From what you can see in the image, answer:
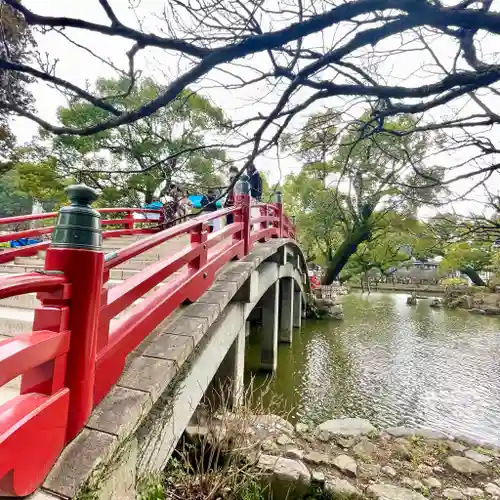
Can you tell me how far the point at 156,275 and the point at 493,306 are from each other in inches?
872

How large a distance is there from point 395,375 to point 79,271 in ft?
26.9

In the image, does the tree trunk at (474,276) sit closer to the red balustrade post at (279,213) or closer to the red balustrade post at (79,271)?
the red balustrade post at (279,213)

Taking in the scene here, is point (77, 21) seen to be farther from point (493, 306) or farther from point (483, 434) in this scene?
point (493, 306)

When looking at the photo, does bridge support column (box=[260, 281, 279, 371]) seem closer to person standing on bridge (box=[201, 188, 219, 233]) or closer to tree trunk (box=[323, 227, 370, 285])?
person standing on bridge (box=[201, 188, 219, 233])

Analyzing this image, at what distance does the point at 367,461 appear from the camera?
11.5ft

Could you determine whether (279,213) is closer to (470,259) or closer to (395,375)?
(395,375)

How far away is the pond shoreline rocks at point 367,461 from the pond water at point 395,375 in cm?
151

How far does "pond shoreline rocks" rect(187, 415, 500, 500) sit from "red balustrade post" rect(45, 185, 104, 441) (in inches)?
70.8

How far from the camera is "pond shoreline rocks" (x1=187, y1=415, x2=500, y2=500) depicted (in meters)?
2.93

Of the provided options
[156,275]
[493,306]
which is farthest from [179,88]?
[493,306]

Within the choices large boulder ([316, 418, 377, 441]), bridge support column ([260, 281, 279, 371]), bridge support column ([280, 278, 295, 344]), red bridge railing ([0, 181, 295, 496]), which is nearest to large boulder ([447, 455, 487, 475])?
large boulder ([316, 418, 377, 441])

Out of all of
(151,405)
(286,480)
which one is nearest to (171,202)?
(151,405)

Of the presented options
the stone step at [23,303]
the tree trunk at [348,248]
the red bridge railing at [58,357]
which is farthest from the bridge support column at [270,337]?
the tree trunk at [348,248]

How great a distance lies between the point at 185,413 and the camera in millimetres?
2648
